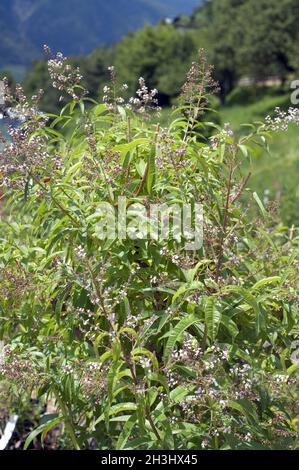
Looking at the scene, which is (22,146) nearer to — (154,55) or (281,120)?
(281,120)

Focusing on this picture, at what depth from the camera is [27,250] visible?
3281mm

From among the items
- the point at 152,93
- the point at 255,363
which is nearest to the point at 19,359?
the point at 255,363

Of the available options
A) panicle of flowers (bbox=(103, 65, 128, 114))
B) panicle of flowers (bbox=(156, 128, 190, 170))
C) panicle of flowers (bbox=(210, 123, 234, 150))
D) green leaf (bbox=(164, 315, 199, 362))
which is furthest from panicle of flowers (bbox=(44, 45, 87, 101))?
green leaf (bbox=(164, 315, 199, 362))

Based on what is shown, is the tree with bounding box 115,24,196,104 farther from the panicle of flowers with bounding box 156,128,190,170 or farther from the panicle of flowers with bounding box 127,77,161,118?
the panicle of flowers with bounding box 156,128,190,170

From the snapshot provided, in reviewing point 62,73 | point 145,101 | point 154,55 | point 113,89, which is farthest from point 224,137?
point 154,55

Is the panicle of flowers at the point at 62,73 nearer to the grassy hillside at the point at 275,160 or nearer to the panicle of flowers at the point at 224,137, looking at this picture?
the panicle of flowers at the point at 224,137

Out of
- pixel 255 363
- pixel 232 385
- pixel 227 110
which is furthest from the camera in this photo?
pixel 227 110

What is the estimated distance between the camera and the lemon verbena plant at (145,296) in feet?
8.39

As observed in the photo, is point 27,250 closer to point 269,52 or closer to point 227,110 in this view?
point 269,52

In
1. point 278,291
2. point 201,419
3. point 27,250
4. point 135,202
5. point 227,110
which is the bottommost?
point 201,419

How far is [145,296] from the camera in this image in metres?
2.88

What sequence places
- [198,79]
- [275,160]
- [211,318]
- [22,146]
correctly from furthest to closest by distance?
[275,160] < [198,79] < [22,146] < [211,318]

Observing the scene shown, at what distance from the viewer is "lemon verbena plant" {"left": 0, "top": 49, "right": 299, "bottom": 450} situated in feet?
8.39

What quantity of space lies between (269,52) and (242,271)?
43131mm
